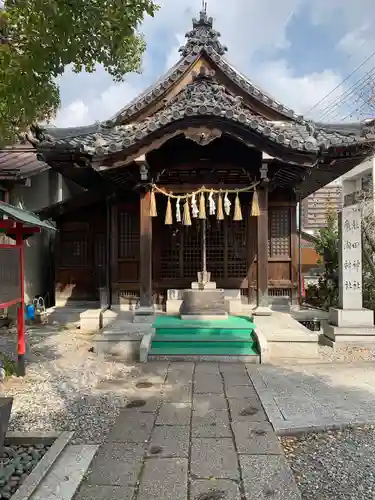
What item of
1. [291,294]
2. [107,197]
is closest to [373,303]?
[291,294]

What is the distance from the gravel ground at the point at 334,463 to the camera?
3.60 metres

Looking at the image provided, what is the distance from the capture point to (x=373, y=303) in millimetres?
11594

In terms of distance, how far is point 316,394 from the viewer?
608 cm

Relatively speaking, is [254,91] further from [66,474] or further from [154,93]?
[66,474]

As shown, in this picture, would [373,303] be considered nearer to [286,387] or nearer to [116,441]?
[286,387]

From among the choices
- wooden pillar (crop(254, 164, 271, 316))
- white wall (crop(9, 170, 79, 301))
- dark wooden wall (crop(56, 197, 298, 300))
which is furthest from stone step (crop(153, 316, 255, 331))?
white wall (crop(9, 170, 79, 301))

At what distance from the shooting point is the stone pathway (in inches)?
139

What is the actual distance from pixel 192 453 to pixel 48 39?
464 centimetres

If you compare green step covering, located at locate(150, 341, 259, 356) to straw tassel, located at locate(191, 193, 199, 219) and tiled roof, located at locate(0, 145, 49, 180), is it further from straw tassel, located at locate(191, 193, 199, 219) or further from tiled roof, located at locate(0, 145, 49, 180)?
tiled roof, located at locate(0, 145, 49, 180)

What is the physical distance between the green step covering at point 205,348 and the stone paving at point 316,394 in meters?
0.71

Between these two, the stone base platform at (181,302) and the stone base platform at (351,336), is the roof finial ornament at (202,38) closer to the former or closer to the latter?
the stone base platform at (181,302)

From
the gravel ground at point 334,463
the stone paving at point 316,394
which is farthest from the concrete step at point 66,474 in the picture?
the stone paving at point 316,394

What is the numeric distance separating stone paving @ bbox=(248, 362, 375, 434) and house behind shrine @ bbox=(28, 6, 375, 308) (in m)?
2.76

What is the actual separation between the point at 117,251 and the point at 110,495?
9.05 metres
